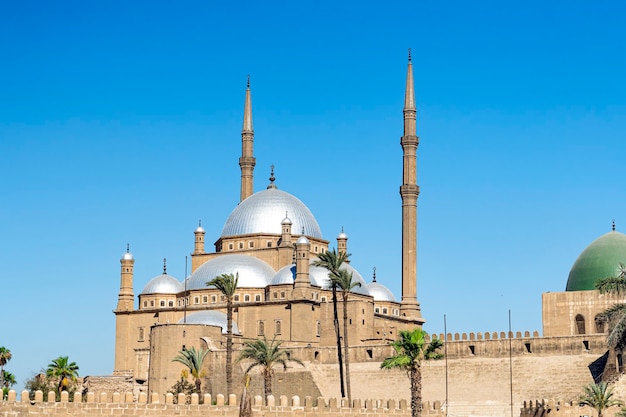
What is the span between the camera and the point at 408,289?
204 ft

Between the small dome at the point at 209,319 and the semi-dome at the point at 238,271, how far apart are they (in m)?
2.76

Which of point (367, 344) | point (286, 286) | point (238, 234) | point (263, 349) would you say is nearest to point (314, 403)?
point (263, 349)

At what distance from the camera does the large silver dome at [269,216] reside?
6644cm

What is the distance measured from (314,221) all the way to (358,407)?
30296 mm

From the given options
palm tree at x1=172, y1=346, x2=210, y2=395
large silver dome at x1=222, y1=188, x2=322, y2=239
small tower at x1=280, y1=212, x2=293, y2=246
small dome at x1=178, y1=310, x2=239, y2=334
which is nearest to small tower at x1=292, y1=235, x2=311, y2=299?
small dome at x1=178, y1=310, x2=239, y2=334

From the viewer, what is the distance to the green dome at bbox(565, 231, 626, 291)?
50.9 m

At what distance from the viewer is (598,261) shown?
168 ft

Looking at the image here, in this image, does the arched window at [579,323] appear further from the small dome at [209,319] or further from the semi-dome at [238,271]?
the semi-dome at [238,271]

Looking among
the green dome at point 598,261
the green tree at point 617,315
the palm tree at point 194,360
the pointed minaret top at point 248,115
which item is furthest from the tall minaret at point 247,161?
the green tree at point 617,315

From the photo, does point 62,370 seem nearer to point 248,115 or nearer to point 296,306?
point 296,306

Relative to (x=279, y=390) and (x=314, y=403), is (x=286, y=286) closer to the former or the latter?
(x=279, y=390)

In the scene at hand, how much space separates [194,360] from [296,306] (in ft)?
38.4

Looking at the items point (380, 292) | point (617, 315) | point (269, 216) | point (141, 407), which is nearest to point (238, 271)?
point (269, 216)

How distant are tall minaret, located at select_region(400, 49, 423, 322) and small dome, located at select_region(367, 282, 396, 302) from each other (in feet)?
7.88
